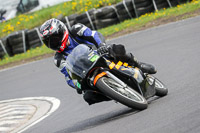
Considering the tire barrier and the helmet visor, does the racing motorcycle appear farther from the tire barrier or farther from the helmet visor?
the tire barrier

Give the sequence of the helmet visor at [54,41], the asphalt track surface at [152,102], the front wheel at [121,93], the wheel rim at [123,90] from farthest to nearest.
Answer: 1. the helmet visor at [54,41]
2. the wheel rim at [123,90]
3. the front wheel at [121,93]
4. the asphalt track surface at [152,102]

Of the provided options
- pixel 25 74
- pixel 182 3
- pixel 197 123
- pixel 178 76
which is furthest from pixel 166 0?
pixel 197 123

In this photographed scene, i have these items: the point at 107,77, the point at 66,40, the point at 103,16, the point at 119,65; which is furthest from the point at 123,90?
the point at 103,16

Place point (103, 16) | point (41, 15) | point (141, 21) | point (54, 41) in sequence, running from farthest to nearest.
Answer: point (41, 15) → point (103, 16) → point (141, 21) → point (54, 41)

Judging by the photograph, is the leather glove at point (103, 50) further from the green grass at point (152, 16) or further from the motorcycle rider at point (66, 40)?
the green grass at point (152, 16)

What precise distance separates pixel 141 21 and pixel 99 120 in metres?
12.7

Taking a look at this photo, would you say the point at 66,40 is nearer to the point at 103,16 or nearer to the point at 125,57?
the point at 125,57

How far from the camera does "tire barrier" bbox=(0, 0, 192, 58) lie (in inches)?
785

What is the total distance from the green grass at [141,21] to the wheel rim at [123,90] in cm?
1135

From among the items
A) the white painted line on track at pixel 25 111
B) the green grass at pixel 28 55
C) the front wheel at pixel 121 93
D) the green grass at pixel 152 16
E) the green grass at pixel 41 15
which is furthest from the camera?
the green grass at pixel 41 15

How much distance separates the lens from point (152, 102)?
22.4 ft

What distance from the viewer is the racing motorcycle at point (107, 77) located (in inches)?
229

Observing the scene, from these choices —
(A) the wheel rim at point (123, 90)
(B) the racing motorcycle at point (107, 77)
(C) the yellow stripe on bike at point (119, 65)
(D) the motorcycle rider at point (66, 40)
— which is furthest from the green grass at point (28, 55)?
(A) the wheel rim at point (123, 90)

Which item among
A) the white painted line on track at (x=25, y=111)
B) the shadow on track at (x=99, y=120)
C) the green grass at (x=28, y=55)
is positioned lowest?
the green grass at (x=28, y=55)
